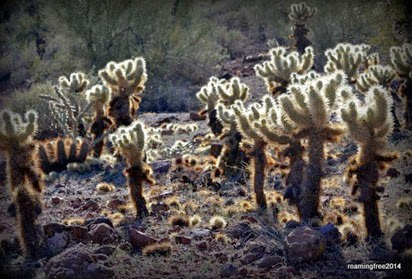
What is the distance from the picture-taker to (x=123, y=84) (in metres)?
10.9

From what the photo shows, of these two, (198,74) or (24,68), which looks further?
(24,68)

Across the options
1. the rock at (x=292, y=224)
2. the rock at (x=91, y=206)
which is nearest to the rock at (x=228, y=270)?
the rock at (x=292, y=224)

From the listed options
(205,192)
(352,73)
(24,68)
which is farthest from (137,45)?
(205,192)

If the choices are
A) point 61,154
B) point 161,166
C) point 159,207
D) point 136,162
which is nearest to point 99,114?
point 61,154

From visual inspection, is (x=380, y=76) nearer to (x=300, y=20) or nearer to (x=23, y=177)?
(x=300, y=20)

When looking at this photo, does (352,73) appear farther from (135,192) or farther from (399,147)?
(135,192)

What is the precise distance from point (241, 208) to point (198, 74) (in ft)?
41.4

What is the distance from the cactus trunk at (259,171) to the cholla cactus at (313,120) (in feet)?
2.85

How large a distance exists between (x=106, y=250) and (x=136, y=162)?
1843mm

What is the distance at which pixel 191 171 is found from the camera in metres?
9.59

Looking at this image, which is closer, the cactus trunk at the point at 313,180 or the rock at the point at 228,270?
the rock at the point at 228,270

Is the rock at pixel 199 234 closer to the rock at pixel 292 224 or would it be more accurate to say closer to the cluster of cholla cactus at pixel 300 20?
the rock at pixel 292 224

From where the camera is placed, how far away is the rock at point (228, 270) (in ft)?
17.6

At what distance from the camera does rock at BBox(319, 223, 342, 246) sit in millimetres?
5852
